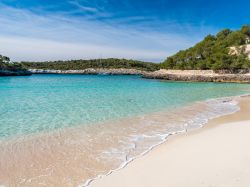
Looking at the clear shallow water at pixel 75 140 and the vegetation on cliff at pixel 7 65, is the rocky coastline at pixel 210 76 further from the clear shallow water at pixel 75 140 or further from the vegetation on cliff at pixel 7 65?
the vegetation on cliff at pixel 7 65

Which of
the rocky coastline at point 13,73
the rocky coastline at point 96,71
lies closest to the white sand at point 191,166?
the rocky coastline at point 13,73

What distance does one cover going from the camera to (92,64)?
470 ft

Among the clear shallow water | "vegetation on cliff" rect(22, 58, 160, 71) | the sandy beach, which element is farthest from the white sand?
"vegetation on cliff" rect(22, 58, 160, 71)

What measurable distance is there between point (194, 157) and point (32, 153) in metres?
3.86

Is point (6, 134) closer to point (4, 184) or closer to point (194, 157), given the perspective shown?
point (4, 184)

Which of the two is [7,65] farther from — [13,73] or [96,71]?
[96,71]

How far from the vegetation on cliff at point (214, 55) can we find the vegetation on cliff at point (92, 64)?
56.0 meters

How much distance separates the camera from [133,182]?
457 cm

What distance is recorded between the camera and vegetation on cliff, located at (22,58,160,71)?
13712 cm

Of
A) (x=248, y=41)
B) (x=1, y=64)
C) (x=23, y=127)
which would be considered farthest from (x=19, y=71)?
(x=23, y=127)

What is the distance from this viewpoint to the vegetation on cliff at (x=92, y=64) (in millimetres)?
137125

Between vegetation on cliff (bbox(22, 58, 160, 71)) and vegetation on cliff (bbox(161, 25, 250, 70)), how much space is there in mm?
56020

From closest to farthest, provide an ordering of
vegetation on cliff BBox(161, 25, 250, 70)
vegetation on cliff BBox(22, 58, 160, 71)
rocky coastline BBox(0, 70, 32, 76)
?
vegetation on cliff BBox(161, 25, 250, 70) < rocky coastline BBox(0, 70, 32, 76) < vegetation on cliff BBox(22, 58, 160, 71)

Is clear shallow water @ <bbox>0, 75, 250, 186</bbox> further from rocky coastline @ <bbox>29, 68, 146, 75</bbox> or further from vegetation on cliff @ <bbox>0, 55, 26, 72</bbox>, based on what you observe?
rocky coastline @ <bbox>29, 68, 146, 75</bbox>
